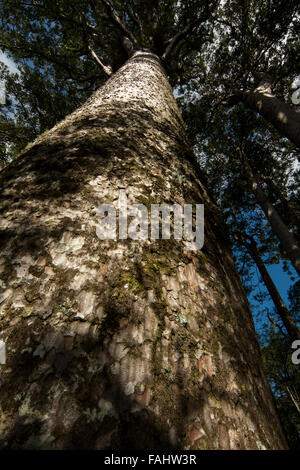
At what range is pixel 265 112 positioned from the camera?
Result: 5633mm

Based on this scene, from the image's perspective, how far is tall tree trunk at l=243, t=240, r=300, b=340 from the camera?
341 inches

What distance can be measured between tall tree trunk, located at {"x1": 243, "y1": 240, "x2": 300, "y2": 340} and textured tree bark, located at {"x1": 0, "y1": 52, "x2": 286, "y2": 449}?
966 centimetres

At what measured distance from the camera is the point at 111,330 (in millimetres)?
696

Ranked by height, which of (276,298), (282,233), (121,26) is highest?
(121,26)

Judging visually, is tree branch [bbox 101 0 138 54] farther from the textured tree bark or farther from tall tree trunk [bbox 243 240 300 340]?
tall tree trunk [bbox 243 240 300 340]

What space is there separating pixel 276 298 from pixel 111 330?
439 inches

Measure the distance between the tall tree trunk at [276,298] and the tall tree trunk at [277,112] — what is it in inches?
290

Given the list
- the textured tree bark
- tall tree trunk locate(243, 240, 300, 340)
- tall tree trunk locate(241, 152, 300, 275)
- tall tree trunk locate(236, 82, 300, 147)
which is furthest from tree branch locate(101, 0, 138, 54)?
tall tree trunk locate(243, 240, 300, 340)

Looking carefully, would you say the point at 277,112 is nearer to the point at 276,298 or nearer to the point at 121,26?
the point at 121,26

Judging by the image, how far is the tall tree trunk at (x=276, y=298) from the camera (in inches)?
341

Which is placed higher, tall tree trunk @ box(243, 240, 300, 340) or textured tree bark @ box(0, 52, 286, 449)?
tall tree trunk @ box(243, 240, 300, 340)

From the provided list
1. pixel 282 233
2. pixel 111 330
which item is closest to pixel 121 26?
pixel 282 233

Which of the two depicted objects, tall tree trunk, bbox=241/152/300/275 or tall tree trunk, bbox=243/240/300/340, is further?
tall tree trunk, bbox=243/240/300/340
